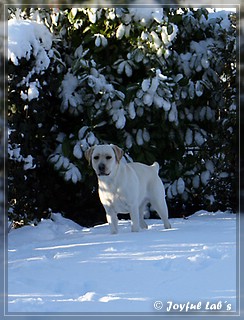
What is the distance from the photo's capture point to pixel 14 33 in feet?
21.7

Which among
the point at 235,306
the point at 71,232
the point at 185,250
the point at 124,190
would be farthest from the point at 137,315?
the point at 71,232

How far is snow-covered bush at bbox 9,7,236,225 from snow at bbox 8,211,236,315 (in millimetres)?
2413

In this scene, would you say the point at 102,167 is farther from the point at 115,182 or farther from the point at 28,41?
the point at 28,41

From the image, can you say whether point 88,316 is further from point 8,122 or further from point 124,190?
point 8,122

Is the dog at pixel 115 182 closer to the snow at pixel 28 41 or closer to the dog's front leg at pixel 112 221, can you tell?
the dog's front leg at pixel 112 221

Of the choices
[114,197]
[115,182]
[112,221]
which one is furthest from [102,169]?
[112,221]

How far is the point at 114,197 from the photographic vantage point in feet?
17.6

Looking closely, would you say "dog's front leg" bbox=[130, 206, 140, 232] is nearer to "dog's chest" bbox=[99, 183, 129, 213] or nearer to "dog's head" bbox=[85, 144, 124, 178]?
"dog's chest" bbox=[99, 183, 129, 213]

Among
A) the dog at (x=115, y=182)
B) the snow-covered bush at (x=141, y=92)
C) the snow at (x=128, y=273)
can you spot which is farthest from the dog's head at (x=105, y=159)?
the snow-covered bush at (x=141, y=92)

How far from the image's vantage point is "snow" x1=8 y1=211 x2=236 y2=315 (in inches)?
117

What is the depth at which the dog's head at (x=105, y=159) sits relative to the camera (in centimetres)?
525

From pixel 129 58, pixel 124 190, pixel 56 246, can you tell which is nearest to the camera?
pixel 56 246

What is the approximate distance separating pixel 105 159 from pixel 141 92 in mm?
2112

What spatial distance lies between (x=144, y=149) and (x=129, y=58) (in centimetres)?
115
